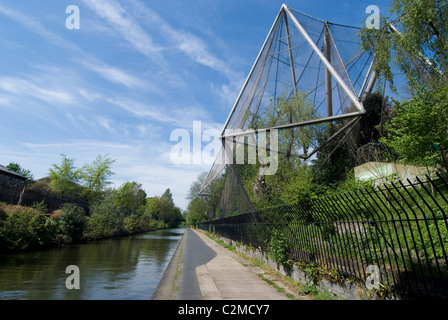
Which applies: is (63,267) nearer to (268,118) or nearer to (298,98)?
(268,118)

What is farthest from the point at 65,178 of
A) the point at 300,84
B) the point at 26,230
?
the point at 300,84

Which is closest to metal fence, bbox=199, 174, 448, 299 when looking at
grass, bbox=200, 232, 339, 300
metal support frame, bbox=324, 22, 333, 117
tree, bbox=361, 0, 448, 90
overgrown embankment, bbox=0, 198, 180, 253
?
grass, bbox=200, 232, 339, 300

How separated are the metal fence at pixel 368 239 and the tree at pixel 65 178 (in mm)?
38432

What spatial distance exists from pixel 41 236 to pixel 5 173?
66.7 feet

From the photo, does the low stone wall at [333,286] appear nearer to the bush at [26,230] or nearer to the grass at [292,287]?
the grass at [292,287]

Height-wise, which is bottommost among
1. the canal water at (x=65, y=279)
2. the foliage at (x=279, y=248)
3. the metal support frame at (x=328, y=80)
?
the canal water at (x=65, y=279)

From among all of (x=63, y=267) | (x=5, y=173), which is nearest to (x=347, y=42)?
(x=63, y=267)

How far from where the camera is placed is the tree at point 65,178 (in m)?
38.2

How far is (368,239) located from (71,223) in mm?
21900

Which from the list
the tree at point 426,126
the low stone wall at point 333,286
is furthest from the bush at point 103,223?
→ the tree at point 426,126

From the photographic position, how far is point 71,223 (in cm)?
2098

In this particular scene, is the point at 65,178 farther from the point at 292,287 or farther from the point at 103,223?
the point at 292,287

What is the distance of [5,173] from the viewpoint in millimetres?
30859

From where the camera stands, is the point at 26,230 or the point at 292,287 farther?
the point at 26,230
